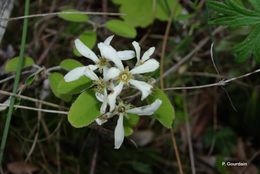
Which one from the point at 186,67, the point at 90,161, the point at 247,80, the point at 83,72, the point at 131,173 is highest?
the point at 83,72

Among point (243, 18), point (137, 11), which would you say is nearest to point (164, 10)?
point (137, 11)

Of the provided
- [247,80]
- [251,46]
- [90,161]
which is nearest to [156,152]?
[90,161]

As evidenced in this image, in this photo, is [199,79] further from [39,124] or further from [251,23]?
[39,124]

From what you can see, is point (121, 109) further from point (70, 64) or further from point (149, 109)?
point (70, 64)

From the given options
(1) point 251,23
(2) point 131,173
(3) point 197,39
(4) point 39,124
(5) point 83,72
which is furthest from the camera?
(3) point 197,39

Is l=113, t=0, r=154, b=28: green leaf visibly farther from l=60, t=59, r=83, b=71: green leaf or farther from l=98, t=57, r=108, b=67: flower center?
l=98, t=57, r=108, b=67: flower center

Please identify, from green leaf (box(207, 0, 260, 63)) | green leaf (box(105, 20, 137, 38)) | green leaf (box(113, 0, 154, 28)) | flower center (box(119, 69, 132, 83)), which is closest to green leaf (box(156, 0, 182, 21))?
green leaf (box(113, 0, 154, 28))

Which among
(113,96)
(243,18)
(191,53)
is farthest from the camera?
(191,53)

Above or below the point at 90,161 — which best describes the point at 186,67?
above
